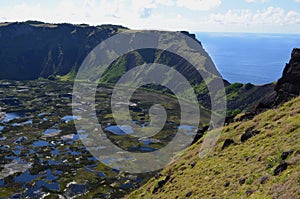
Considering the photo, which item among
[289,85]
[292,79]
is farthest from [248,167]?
[292,79]

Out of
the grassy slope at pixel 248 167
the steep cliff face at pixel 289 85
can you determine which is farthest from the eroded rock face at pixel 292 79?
the grassy slope at pixel 248 167

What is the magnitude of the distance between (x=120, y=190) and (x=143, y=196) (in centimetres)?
4482

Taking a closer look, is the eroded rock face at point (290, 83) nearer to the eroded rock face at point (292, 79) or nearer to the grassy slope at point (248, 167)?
the eroded rock face at point (292, 79)

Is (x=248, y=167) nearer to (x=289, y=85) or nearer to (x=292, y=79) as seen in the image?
(x=289, y=85)

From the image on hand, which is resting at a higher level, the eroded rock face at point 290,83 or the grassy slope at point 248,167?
the eroded rock face at point 290,83

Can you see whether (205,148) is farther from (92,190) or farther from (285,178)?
(92,190)

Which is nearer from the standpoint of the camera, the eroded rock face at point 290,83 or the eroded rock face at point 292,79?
the eroded rock face at point 290,83

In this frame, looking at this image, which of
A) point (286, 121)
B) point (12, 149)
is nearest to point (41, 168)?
point (12, 149)

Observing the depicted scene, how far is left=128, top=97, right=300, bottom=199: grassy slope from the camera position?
28258mm

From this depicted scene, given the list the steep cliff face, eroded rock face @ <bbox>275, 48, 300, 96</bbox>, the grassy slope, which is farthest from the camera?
eroded rock face @ <bbox>275, 48, 300, 96</bbox>

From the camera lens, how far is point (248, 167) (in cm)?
3538

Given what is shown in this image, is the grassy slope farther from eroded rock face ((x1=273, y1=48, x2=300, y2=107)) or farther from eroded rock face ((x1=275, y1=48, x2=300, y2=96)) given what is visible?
eroded rock face ((x1=275, y1=48, x2=300, y2=96))

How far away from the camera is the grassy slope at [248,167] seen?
2826 centimetres

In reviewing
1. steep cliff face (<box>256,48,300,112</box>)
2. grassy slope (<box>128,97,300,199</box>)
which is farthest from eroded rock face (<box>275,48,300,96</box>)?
grassy slope (<box>128,97,300,199</box>)
